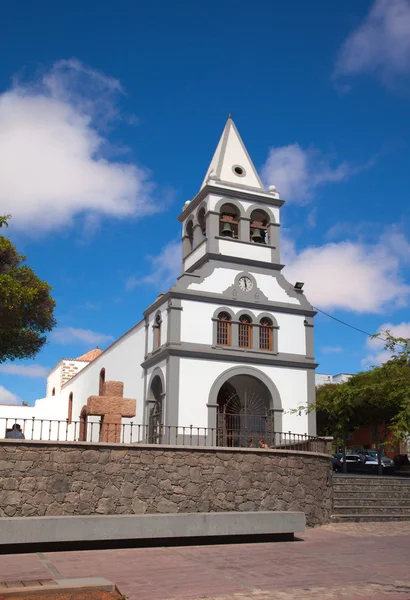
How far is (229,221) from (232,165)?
2.99m

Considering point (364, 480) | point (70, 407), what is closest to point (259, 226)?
point (364, 480)

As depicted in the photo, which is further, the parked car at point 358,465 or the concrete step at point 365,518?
the parked car at point 358,465

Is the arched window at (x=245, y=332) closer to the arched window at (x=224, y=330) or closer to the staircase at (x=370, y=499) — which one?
the arched window at (x=224, y=330)

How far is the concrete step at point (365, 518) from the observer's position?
15703 mm

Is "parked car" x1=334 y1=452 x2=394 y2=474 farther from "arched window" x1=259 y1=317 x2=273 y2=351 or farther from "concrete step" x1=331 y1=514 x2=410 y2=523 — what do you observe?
"concrete step" x1=331 y1=514 x2=410 y2=523

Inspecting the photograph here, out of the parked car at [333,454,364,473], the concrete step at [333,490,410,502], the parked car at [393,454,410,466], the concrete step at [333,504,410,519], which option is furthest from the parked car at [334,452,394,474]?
the concrete step at [333,504,410,519]

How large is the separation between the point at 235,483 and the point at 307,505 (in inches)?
84.1

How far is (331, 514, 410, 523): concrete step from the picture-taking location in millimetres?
15703

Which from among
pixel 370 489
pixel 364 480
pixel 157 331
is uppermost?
pixel 157 331

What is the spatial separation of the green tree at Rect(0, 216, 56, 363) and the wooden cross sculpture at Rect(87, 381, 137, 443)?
6942 millimetres

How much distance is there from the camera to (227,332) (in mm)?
24812

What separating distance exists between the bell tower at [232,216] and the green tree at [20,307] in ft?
22.1

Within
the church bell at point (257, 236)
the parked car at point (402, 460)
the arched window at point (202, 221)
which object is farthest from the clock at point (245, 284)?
the parked car at point (402, 460)

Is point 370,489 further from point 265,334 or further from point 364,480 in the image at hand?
point 265,334
